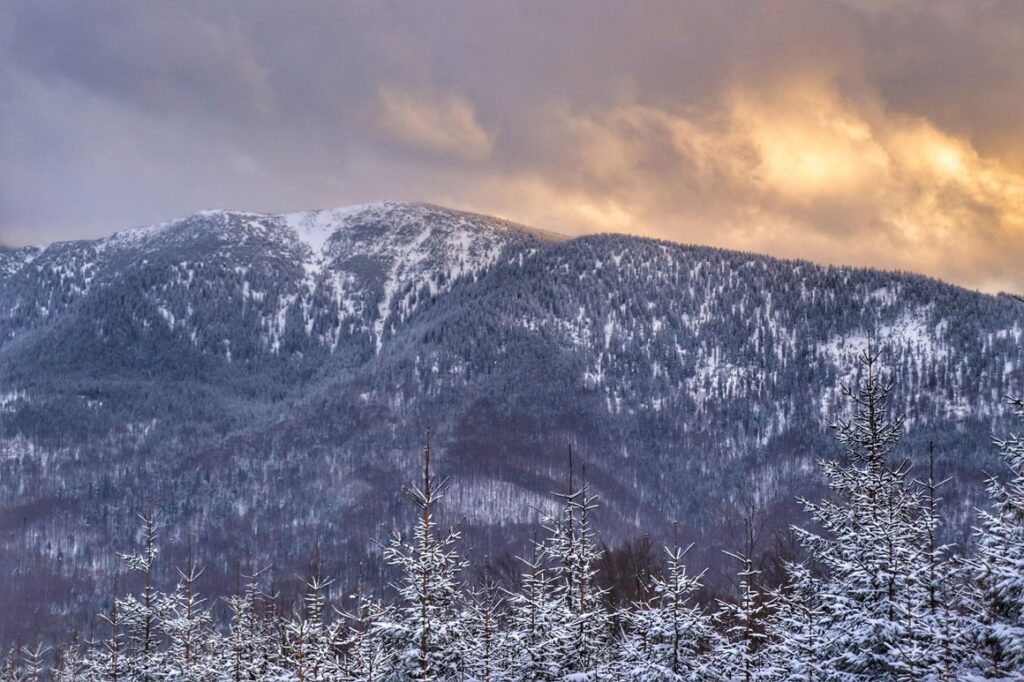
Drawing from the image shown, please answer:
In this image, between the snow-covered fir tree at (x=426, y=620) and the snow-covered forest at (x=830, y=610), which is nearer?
the snow-covered forest at (x=830, y=610)

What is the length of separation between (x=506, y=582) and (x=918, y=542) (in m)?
127

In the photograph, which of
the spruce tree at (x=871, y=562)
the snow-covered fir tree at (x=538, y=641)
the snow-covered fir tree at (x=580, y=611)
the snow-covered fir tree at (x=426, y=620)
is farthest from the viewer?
the snow-covered fir tree at (x=538, y=641)

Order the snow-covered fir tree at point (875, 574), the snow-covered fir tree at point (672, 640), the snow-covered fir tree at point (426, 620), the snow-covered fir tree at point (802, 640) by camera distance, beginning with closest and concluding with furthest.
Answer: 1. the snow-covered fir tree at point (875, 574)
2. the snow-covered fir tree at point (802, 640)
3. the snow-covered fir tree at point (426, 620)
4. the snow-covered fir tree at point (672, 640)

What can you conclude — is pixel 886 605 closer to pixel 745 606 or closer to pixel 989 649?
pixel 989 649

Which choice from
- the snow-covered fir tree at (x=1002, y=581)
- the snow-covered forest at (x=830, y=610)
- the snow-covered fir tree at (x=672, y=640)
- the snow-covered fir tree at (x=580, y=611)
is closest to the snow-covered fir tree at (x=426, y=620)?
the snow-covered forest at (x=830, y=610)

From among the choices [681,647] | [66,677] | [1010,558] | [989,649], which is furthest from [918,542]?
[66,677]

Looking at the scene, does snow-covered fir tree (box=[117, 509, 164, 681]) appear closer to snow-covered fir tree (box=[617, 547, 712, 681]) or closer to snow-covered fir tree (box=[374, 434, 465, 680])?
snow-covered fir tree (box=[374, 434, 465, 680])

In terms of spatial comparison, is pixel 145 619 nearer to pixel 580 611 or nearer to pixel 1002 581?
pixel 580 611

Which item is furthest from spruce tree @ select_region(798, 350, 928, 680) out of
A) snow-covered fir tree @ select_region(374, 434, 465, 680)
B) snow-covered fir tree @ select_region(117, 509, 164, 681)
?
snow-covered fir tree @ select_region(117, 509, 164, 681)

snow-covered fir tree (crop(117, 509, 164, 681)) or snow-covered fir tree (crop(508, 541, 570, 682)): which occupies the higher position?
snow-covered fir tree (crop(508, 541, 570, 682))

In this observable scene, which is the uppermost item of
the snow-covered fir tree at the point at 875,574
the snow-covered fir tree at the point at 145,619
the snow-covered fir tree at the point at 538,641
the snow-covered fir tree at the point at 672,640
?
the snow-covered fir tree at the point at 875,574

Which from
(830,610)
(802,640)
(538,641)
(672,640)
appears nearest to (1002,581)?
(830,610)

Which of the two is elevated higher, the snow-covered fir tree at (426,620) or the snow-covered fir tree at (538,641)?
the snow-covered fir tree at (426,620)

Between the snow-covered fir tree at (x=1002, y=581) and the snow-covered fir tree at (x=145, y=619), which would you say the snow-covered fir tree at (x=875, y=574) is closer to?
the snow-covered fir tree at (x=1002, y=581)
